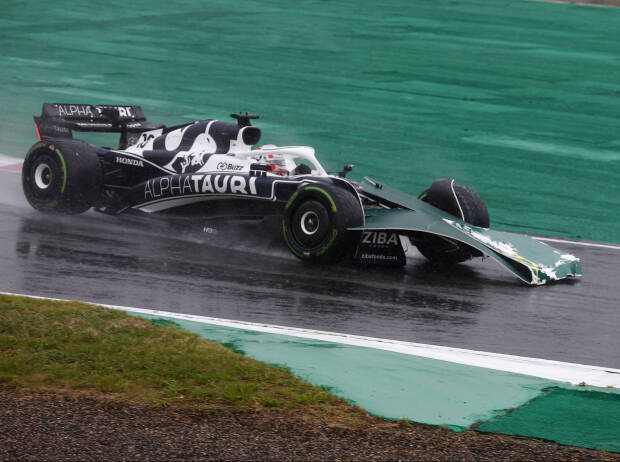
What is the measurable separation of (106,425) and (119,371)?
0.92 meters

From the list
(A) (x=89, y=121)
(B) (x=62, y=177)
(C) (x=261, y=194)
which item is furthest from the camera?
(A) (x=89, y=121)

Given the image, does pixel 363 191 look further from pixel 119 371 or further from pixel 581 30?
pixel 581 30

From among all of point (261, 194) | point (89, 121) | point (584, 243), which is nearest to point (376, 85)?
point (89, 121)

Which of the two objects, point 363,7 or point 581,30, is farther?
point 363,7

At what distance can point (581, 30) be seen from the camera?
39719 millimetres

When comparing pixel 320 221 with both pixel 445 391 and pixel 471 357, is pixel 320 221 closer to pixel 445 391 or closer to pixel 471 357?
pixel 471 357

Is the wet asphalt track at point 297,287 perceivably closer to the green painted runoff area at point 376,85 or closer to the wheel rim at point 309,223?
the wheel rim at point 309,223

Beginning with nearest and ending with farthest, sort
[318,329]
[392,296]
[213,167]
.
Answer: [318,329] < [392,296] < [213,167]

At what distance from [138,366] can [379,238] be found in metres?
4.47

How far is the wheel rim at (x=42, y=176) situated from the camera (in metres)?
12.5

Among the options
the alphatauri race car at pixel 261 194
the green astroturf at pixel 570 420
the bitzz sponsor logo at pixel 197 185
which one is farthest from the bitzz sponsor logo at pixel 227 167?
the green astroturf at pixel 570 420

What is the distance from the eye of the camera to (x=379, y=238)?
35.8 ft

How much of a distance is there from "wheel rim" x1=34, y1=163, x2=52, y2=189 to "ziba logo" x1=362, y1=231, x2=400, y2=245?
4.14 metres

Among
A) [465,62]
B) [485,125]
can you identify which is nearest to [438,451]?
[485,125]
